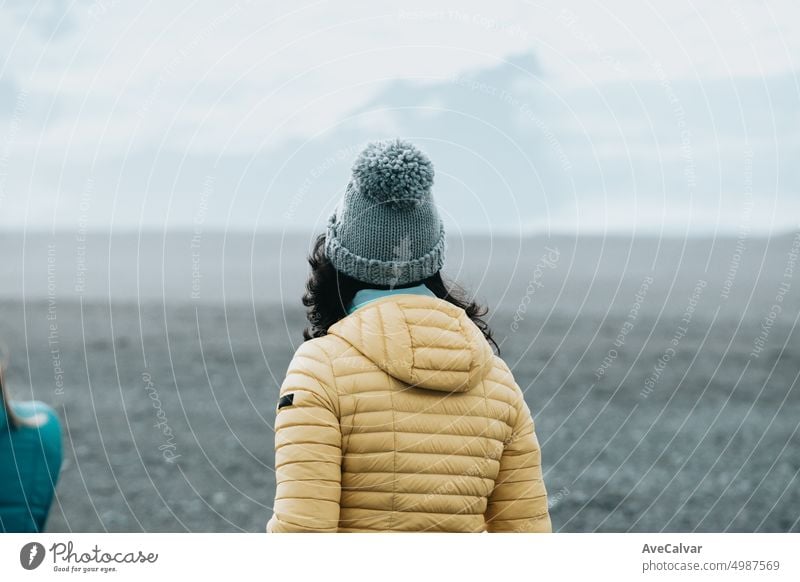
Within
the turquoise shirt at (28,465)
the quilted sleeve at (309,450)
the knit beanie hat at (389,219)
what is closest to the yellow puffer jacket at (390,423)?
the quilted sleeve at (309,450)

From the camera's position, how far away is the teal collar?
1.82 m

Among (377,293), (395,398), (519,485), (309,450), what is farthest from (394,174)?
(519,485)

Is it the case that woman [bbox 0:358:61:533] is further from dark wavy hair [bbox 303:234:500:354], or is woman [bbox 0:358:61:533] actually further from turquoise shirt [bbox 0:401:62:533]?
dark wavy hair [bbox 303:234:500:354]

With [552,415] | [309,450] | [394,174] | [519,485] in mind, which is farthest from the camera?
[552,415]

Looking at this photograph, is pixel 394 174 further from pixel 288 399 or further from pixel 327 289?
pixel 288 399

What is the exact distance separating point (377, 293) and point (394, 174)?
0.79 ft

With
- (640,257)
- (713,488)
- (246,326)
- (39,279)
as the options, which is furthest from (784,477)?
(39,279)

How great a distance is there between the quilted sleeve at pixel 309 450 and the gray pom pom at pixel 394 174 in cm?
35

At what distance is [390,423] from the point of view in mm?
1711

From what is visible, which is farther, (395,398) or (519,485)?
(519,485)

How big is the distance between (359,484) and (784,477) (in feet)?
17.4

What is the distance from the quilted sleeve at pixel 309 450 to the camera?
1.66 metres

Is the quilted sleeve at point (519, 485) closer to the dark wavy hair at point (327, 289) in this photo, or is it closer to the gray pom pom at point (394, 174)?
the dark wavy hair at point (327, 289)

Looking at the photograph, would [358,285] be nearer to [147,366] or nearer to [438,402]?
[438,402]
